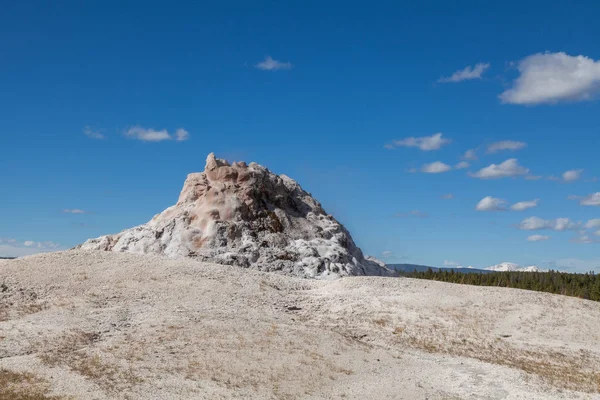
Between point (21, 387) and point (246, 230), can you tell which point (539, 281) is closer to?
point (246, 230)

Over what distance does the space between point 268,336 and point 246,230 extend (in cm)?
1876

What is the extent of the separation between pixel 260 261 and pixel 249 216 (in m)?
4.49

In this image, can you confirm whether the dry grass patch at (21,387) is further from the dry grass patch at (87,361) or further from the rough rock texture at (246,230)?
the rough rock texture at (246,230)

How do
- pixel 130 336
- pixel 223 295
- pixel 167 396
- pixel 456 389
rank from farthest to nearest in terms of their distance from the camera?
pixel 223 295 < pixel 130 336 < pixel 456 389 < pixel 167 396

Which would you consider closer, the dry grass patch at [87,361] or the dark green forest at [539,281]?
the dry grass patch at [87,361]

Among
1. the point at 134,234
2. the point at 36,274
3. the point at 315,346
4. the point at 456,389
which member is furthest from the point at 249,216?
the point at 456,389

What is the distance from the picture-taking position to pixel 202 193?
143 feet

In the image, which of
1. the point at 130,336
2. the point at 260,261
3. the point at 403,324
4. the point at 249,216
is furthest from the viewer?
the point at 249,216

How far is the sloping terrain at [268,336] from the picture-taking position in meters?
17.4

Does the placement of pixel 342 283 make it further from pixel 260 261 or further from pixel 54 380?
pixel 54 380

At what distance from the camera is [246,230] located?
40.2 m

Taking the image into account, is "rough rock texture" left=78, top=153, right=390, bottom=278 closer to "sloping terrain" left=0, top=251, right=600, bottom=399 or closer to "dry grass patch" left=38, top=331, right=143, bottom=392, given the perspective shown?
"sloping terrain" left=0, top=251, right=600, bottom=399

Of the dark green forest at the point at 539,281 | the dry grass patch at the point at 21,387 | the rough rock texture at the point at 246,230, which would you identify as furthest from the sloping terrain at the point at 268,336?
the dark green forest at the point at 539,281

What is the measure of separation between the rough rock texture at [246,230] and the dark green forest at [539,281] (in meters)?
52.7
